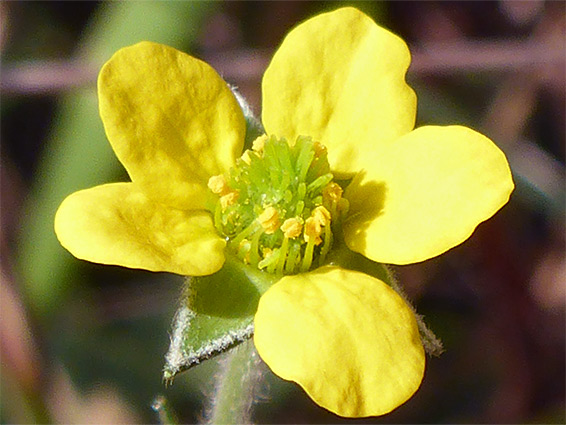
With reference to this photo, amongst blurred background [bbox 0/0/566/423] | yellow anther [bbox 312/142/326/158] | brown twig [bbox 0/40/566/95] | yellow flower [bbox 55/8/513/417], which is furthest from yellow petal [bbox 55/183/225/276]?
brown twig [bbox 0/40/566/95]

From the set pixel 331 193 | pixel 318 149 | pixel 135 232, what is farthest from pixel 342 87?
pixel 135 232

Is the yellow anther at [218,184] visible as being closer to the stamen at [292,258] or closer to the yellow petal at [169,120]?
the yellow petal at [169,120]

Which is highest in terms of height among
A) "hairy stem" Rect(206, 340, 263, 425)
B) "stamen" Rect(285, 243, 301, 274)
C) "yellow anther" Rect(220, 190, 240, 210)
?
"yellow anther" Rect(220, 190, 240, 210)

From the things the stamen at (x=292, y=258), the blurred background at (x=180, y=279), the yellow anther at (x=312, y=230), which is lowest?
the blurred background at (x=180, y=279)

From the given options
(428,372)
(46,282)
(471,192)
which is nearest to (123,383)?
(46,282)

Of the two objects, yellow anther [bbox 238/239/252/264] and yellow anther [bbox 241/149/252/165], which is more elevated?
yellow anther [bbox 241/149/252/165]

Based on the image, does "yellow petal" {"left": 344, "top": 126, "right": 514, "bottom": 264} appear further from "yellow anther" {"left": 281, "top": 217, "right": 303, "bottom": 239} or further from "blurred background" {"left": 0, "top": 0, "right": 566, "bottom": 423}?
"blurred background" {"left": 0, "top": 0, "right": 566, "bottom": 423}

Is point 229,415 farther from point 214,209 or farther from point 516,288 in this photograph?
point 516,288

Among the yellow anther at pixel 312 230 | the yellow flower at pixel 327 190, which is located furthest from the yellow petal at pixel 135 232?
the yellow anther at pixel 312 230
